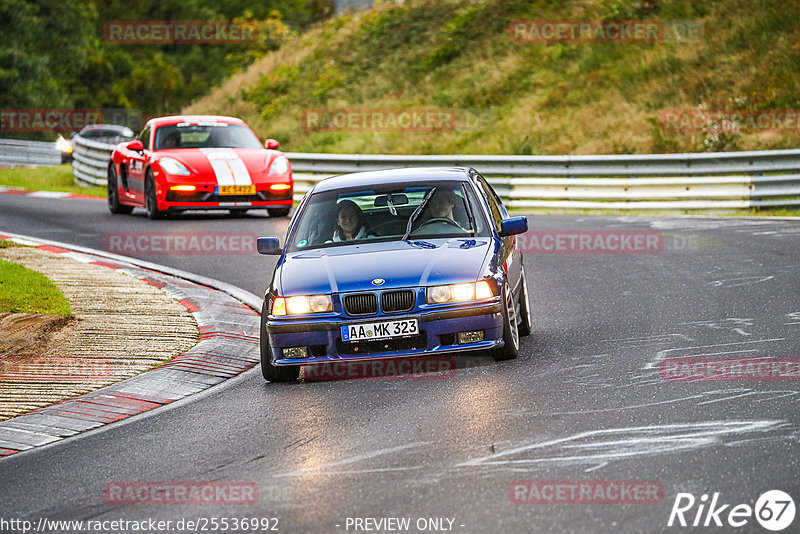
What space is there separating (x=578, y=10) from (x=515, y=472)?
35.3 m

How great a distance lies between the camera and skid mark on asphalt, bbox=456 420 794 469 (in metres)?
6.07

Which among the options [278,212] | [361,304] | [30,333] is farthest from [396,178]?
[278,212]

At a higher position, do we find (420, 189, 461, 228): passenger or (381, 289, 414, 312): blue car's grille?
(420, 189, 461, 228): passenger

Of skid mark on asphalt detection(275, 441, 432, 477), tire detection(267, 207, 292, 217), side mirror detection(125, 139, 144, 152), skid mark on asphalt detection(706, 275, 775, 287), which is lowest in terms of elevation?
skid mark on asphalt detection(706, 275, 775, 287)

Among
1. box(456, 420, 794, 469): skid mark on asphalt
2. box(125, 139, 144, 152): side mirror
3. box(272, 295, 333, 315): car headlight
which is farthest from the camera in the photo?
box(125, 139, 144, 152): side mirror

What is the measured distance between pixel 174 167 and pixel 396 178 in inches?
396

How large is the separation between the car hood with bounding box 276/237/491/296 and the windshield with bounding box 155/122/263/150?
37.3 ft

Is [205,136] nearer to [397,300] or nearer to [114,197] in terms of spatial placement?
[114,197]

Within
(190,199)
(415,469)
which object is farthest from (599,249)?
(415,469)

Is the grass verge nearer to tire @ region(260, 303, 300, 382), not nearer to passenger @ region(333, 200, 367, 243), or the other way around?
passenger @ region(333, 200, 367, 243)

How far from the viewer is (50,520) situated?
5660mm

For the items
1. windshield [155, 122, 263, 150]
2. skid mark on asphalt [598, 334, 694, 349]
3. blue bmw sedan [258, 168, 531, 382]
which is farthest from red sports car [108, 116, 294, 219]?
skid mark on asphalt [598, 334, 694, 349]

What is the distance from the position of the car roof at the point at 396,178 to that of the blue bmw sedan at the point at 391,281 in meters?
0.03

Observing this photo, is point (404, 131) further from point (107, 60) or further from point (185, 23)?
point (185, 23)
